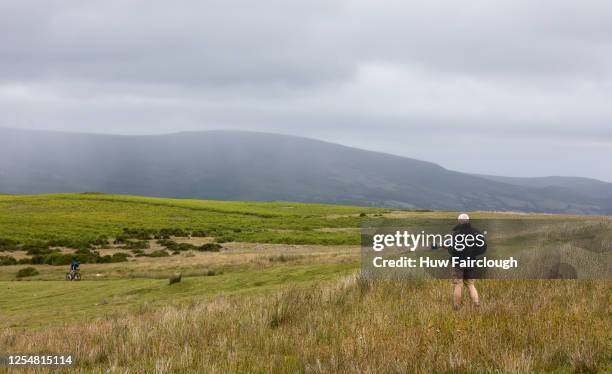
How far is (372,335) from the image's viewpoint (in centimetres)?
962

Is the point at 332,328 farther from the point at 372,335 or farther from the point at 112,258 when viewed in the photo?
the point at 112,258

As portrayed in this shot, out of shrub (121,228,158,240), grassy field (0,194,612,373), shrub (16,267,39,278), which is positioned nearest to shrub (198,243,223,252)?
shrub (121,228,158,240)

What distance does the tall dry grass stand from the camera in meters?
7.95

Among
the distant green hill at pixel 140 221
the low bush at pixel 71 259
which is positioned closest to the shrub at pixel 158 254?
the low bush at pixel 71 259

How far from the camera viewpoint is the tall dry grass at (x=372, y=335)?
26.1 feet

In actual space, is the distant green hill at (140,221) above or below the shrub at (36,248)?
above

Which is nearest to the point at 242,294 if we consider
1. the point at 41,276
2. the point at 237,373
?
the point at 237,373

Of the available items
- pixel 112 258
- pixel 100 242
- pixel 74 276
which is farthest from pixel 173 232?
pixel 74 276

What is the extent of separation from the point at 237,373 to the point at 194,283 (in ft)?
60.7

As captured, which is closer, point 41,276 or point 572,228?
point 572,228

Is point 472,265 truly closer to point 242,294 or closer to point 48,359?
point 48,359

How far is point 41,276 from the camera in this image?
3788cm

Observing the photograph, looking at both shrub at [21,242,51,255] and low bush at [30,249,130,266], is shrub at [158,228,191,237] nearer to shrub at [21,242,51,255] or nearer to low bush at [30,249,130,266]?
shrub at [21,242,51,255]

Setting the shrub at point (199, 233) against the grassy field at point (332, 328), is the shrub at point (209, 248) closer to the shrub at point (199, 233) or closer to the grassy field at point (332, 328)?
the shrub at point (199, 233)
